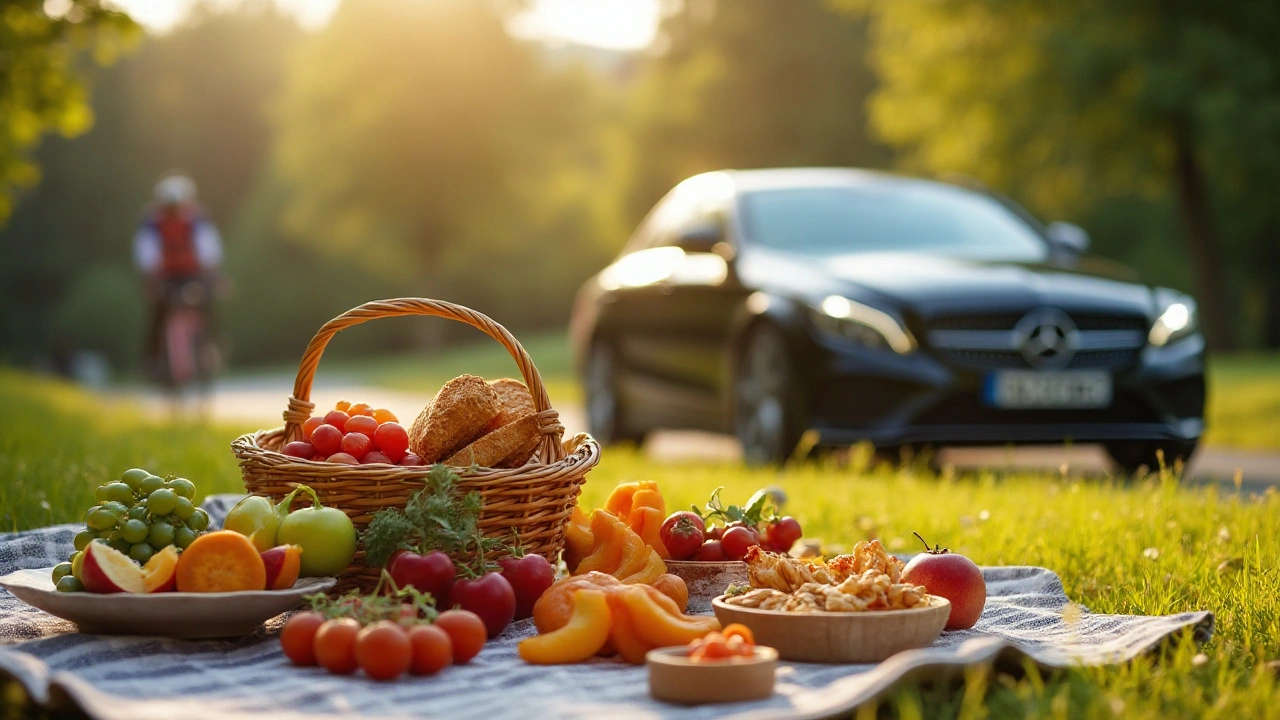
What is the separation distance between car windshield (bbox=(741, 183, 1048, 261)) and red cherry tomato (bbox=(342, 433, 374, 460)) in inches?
176

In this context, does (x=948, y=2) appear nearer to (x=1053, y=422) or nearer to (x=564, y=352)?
(x=564, y=352)

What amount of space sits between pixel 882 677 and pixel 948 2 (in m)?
20.3

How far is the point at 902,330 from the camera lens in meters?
7.23

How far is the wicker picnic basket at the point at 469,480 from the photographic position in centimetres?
396

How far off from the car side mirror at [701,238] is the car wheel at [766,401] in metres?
0.64

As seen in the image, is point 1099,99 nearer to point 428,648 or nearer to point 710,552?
point 710,552

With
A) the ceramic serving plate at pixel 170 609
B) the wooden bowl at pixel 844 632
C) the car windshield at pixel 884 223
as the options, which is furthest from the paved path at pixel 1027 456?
the ceramic serving plate at pixel 170 609

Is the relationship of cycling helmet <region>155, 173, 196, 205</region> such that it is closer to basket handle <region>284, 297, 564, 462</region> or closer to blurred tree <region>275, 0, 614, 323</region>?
basket handle <region>284, 297, 564, 462</region>

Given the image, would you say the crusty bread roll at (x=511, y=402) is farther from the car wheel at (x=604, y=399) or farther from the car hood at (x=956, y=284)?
the car wheel at (x=604, y=399)

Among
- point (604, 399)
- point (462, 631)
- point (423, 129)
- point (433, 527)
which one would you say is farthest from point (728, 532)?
point (423, 129)

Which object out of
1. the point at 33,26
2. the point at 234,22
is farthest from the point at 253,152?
the point at 33,26

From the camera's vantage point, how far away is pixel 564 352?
3303cm

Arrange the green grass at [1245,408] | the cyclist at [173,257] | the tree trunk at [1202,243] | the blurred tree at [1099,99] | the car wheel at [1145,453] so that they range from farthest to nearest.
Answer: the tree trunk at [1202,243] → the blurred tree at [1099,99] → the cyclist at [173,257] → the green grass at [1245,408] → the car wheel at [1145,453]

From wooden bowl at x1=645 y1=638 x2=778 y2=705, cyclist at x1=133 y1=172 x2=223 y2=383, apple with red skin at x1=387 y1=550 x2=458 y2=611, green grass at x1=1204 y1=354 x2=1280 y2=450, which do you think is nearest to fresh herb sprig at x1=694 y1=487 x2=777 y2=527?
apple with red skin at x1=387 y1=550 x2=458 y2=611
